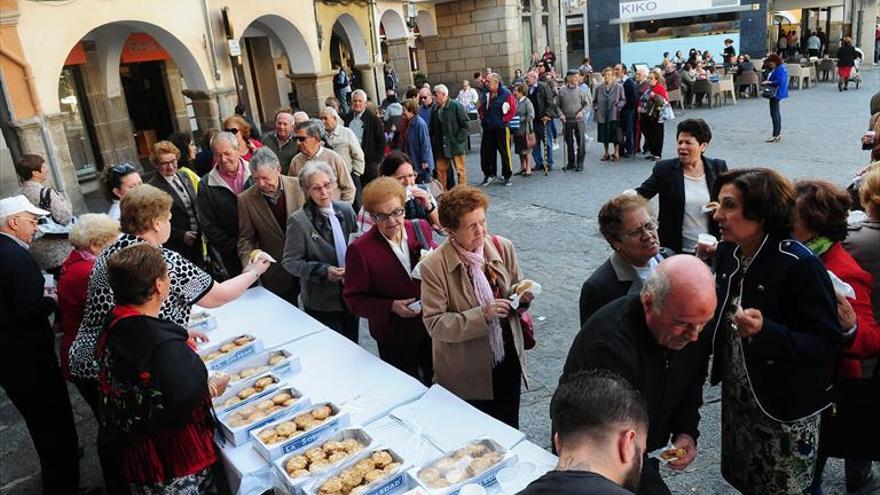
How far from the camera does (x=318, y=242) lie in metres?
4.20

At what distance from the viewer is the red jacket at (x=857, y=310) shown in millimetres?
2754

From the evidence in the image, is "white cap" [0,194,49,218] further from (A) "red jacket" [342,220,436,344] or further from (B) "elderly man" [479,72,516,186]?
(B) "elderly man" [479,72,516,186]

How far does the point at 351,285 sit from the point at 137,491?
141 cm

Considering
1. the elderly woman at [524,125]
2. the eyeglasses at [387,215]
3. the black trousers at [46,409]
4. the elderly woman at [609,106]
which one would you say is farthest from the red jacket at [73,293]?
the elderly woman at [609,106]

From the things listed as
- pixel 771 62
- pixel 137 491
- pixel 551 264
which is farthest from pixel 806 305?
pixel 771 62

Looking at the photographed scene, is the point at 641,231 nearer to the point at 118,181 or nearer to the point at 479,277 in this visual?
the point at 479,277

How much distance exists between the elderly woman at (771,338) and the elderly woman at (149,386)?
2.14m

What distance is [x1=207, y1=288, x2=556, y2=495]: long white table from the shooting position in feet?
8.71

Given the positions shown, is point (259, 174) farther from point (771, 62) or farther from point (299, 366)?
point (771, 62)

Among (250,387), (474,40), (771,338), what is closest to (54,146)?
(250,387)

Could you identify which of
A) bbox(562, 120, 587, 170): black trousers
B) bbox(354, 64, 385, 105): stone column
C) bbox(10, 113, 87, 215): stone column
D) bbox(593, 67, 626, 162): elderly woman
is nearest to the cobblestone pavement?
bbox(562, 120, 587, 170): black trousers

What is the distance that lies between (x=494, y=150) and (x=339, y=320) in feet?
23.0

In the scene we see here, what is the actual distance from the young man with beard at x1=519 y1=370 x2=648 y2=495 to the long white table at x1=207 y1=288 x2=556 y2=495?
0.85m

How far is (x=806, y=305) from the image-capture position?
2455 mm
